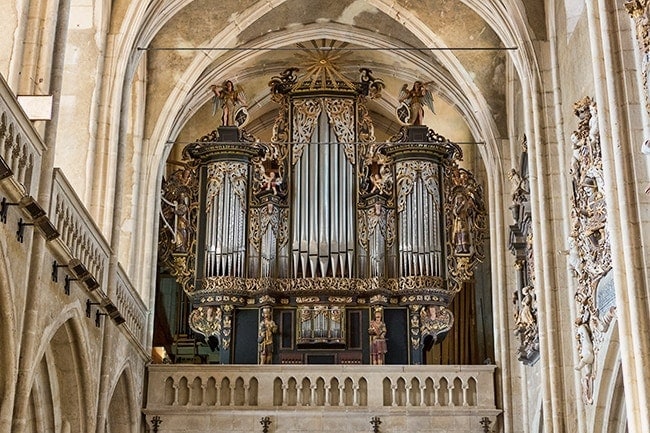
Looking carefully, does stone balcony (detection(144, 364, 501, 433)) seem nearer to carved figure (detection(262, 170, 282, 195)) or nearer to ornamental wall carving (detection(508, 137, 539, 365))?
ornamental wall carving (detection(508, 137, 539, 365))

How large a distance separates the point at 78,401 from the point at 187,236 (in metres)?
6.92

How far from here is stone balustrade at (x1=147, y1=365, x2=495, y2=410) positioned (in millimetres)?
20062

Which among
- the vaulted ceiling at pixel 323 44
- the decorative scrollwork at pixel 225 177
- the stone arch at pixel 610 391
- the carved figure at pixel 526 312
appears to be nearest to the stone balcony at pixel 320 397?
the carved figure at pixel 526 312

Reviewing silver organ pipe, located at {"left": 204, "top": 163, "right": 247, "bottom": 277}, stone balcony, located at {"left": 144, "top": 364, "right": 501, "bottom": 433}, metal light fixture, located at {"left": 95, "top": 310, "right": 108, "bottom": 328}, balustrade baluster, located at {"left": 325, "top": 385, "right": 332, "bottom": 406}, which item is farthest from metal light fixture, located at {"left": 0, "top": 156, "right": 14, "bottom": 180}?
silver organ pipe, located at {"left": 204, "top": 163, "right": 247, "bottom": 277}

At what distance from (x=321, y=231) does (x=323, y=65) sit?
375cm

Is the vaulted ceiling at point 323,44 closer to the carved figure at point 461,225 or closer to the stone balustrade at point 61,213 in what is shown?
the carved figure at point 461,225

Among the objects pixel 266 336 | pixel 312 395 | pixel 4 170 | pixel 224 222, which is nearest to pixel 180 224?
Result: pixel 224 222

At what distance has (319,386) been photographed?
20203mm

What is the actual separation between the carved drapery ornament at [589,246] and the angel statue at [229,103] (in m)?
8.86

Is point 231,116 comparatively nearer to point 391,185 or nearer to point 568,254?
point 391,185

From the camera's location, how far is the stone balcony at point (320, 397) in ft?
65.1

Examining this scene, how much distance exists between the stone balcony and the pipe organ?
3.04ft

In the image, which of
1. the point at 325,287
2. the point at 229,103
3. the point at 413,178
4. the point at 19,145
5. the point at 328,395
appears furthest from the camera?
the point at 229,103

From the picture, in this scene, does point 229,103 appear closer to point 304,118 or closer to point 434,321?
point 304,118
